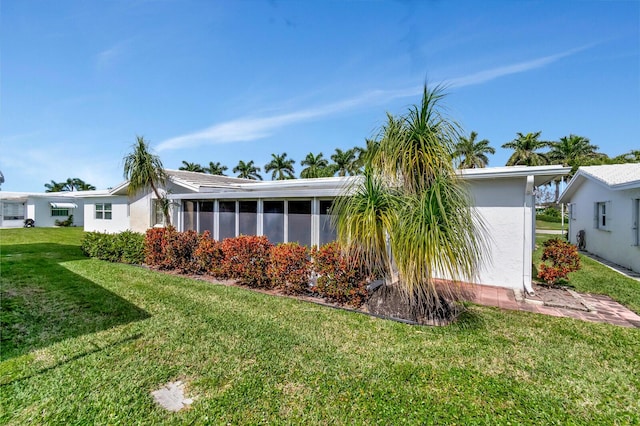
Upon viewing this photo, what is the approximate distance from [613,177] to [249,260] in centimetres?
1566

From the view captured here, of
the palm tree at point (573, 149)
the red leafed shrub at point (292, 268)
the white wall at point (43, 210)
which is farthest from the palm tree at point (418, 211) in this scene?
the palm tree at point (573, 149)

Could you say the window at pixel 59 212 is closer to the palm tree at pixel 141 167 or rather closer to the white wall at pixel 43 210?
the white wall at pixel 43 210

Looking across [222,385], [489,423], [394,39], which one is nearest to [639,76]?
[394,39]

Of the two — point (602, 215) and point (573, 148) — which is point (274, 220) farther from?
point (573, 148)

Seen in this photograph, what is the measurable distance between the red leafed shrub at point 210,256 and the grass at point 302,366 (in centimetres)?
262

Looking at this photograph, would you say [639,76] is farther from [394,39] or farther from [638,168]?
[394,39]

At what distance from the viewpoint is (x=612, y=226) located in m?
12.9

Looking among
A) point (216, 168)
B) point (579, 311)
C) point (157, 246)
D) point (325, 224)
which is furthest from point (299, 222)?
point (216, 168)

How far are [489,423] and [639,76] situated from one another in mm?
18593

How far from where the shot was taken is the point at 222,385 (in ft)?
12.2

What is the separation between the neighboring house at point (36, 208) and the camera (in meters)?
31.8

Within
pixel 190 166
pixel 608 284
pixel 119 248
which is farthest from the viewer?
pixel 190 166

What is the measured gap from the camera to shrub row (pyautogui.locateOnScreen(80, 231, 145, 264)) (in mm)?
11961

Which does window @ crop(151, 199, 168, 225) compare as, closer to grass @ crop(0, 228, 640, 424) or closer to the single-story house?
the single-story house
